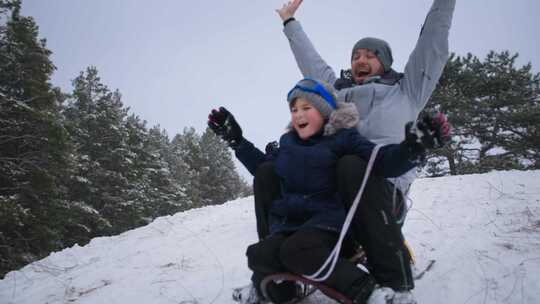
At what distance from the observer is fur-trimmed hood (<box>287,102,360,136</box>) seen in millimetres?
2025

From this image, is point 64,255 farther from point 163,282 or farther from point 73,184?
point 73,184

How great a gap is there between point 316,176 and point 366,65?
3.93 ft

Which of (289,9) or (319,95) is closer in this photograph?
(319,95)

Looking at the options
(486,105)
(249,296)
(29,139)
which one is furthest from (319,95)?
(486,105)

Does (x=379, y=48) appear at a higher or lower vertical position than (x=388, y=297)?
higher

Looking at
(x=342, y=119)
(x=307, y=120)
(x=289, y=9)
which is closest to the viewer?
(x=342, y=119)

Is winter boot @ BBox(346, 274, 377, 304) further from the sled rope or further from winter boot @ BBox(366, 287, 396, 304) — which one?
the sled rope

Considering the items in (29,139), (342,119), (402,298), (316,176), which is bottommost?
(402,298)

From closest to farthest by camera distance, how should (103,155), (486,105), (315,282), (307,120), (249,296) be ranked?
1. (315,282)
2. (249,296)
3. (307,120)
4. (486,105)
5. (103,155)

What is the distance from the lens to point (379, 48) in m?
2.54

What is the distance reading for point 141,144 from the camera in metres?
20.6

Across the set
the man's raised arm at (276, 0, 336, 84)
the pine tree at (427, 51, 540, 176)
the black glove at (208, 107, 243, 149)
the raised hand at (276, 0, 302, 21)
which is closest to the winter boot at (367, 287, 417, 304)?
the black glove at (208, 107, 243, 149)

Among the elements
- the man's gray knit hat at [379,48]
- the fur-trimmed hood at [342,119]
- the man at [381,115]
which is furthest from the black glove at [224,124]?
the man's gray knit hat at [379,48]

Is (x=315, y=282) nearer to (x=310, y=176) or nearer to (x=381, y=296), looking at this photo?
(x=381, y=296)
